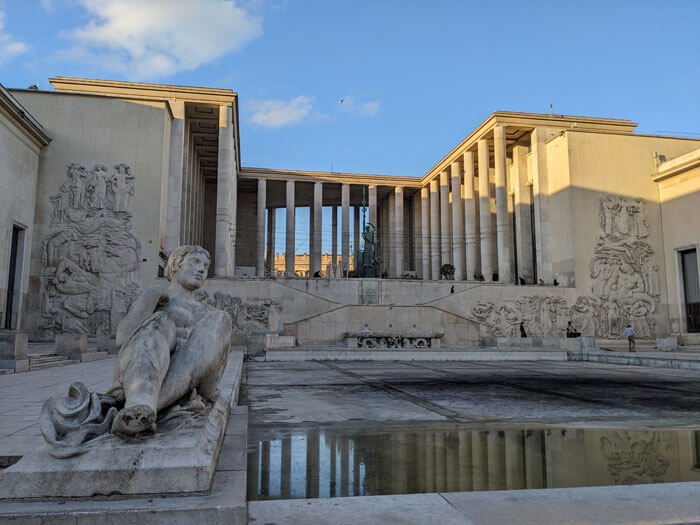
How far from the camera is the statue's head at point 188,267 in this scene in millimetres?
3385

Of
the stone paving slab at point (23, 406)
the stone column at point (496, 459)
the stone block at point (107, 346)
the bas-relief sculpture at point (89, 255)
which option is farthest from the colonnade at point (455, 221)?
the stone column at point (496, 459)

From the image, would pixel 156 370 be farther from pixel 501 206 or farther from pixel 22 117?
pixel 501 206

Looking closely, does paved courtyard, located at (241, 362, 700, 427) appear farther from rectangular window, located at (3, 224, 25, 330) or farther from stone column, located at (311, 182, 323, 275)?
stone column, located at (311, 182, 323, 275)

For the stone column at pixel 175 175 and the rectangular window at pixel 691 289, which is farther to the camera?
the rectangular window at pixel 691 289

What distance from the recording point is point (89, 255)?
21203mm

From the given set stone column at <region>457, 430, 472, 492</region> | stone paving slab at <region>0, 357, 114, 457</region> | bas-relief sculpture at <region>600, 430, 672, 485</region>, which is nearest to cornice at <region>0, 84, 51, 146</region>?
stone paving slab at <region>0, 357, 114, 457</region>

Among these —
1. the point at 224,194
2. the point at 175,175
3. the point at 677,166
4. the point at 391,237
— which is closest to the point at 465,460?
the point at 175,175

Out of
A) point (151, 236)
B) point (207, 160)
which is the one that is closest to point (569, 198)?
point (151, 236)

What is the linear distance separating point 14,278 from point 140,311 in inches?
822

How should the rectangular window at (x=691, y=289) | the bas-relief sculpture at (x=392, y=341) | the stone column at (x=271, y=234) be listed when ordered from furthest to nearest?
the stone column at (x=271, y=234), the rectangular window at (x=691, y=289), the bas-relief sculpture at (x=392, y=341)

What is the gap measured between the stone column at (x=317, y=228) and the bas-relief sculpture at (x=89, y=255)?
13.7 meters

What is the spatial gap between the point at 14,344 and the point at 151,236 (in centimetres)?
1314

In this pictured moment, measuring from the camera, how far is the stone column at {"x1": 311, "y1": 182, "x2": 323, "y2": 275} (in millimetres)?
33875

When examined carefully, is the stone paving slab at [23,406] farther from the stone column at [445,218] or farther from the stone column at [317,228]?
the stone column at [445,218]
